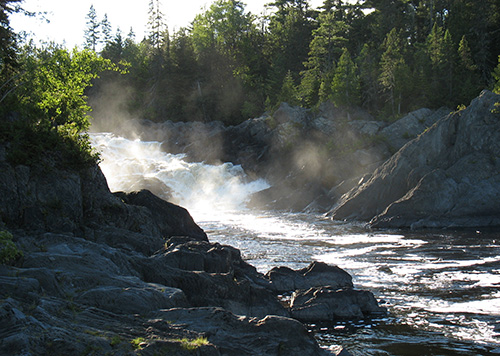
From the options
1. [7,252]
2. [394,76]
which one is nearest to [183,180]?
[394,76]

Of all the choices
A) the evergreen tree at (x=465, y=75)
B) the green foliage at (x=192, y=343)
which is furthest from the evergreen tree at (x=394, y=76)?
the green foliage at (x=192, y=343)

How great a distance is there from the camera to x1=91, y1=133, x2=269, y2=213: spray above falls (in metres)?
57.2

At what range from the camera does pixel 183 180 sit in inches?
2403

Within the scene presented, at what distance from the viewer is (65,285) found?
11594 mm

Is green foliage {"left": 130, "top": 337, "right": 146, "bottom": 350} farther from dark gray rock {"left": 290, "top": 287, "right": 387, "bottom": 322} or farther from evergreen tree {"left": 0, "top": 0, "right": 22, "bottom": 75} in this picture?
evergreen tree {"left": 0, "top": 0, "right": 22, "bottom": 75}

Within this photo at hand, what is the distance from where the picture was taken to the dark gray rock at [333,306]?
604 inches

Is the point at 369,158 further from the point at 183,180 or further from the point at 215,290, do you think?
the point at 215,290

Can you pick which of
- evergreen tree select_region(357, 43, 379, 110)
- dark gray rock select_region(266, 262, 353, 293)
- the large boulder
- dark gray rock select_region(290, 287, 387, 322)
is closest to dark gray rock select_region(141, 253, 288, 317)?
dark gray rock select_region(290, 287, 387, 322)

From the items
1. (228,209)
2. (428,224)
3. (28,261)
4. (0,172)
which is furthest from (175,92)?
(28,261)

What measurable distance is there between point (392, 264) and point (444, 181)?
596 inches

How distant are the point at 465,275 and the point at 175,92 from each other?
7659cm

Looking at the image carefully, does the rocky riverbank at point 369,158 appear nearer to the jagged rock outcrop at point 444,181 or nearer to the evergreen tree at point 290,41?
the jagged rock outcrop at point 444,181

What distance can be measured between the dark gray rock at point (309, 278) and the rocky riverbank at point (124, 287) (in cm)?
5

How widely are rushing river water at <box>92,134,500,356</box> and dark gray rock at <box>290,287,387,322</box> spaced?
57cm
